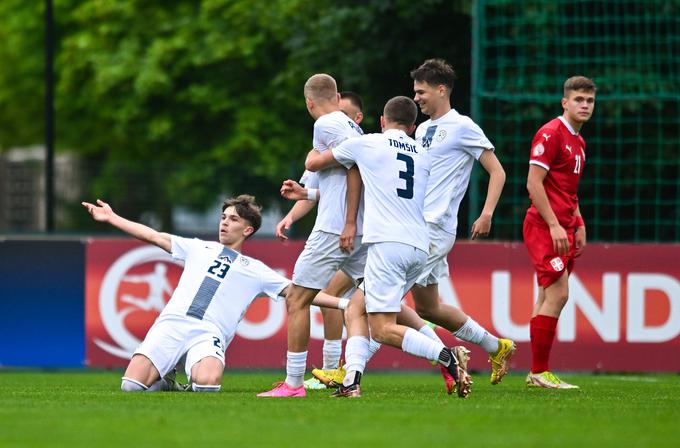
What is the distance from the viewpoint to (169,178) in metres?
18.0

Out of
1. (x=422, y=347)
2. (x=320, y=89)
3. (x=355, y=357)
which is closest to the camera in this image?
(x=422, y=347)

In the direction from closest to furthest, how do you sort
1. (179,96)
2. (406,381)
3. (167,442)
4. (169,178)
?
(167,442)
(406,381)
(169,178)
(179,96)

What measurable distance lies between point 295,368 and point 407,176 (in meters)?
1.44

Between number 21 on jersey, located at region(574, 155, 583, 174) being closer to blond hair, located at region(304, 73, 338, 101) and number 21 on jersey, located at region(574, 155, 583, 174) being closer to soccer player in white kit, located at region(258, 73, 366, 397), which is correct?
soccer player in white kit, located at region(258, 73, 366, 397)

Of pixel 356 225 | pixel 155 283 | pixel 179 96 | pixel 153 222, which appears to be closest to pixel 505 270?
pixel 155 283

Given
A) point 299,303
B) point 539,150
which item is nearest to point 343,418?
point 299,303

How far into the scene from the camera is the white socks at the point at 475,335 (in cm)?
1041

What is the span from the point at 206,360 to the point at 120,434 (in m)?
2.95

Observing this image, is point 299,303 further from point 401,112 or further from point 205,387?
point 401,112

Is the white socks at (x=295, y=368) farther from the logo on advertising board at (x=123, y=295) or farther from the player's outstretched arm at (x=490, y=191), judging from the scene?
the logo on advertising board at (x=123, y=295)

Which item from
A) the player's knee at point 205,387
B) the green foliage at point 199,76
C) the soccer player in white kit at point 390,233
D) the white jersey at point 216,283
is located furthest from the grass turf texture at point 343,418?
the green foliage at point 199,76

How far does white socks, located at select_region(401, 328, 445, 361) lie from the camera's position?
349 inches

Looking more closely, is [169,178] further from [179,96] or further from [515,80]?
[179,96]

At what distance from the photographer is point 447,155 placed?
10.2m
